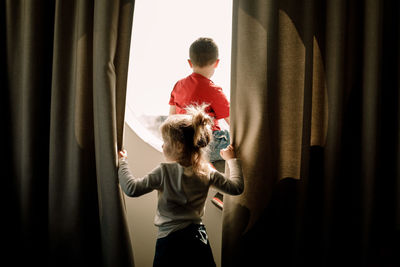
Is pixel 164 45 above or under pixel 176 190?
above

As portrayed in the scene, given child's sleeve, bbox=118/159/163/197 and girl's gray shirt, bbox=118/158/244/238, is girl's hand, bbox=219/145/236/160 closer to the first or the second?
girl's gray shirt, bbox=118/158/244/238

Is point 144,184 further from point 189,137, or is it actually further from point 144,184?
point 189,137

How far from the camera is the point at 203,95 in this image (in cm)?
123

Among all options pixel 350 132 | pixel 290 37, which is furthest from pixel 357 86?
pixel 290 37

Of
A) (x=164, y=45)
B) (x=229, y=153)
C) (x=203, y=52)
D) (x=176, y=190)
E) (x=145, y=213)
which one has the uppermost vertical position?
(x=164, y=45)

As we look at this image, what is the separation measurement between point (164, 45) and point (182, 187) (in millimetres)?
1736

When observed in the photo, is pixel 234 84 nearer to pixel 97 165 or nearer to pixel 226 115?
pixel 226 115

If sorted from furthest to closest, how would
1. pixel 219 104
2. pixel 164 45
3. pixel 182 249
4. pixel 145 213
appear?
pixel 164 45 → pixel 145 213 → pixel 219 104 → pixel 182 249

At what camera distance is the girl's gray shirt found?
1.00 m

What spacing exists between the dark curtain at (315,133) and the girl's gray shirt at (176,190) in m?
0.19

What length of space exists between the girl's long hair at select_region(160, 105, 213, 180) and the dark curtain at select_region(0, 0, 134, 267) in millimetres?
258

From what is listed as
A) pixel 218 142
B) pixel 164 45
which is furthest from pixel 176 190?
pixel 164 45

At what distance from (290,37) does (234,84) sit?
0.95 ft

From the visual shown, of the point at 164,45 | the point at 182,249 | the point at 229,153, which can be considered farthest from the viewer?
the point at 164,45
